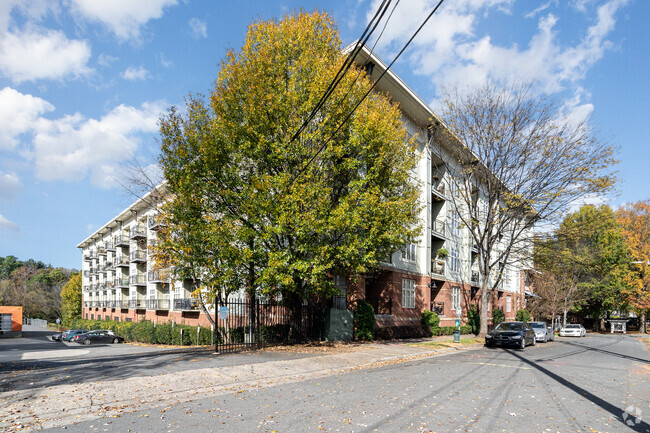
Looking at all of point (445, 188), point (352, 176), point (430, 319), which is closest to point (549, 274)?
point (445, 188)

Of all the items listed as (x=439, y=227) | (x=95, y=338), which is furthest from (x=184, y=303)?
(x=439, y=227)

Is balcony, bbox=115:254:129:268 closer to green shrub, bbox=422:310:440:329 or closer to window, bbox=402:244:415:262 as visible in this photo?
window, bbox=402:244:415:262

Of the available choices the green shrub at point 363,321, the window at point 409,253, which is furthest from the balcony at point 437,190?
the green shrub at point 363,321

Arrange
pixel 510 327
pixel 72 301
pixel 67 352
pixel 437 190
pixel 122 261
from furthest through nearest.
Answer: pixel 72 301 → pixel 122 261 → pixel 437 190 → pixel 67 352 → pixel 510 327

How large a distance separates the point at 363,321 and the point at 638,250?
165ft

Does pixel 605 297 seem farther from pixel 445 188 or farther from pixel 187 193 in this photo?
pixel 187 193

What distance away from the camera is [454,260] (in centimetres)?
3719

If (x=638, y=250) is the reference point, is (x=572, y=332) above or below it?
below

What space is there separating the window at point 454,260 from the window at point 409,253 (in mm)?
6674

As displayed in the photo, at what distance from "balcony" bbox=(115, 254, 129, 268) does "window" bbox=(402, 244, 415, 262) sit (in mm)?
38924

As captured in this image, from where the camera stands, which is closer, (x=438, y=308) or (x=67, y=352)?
(x=67, y=352)

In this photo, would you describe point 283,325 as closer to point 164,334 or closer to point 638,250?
point 164,334

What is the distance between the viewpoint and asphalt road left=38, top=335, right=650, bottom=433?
7.01 m

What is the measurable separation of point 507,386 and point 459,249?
93.9 feet
